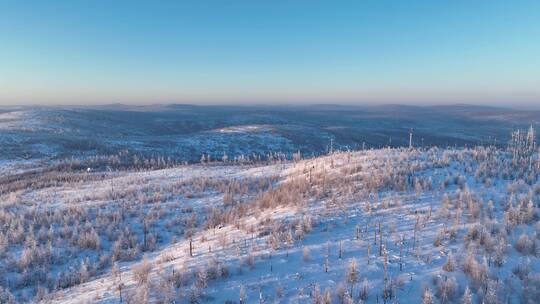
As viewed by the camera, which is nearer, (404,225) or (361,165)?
(404,225)

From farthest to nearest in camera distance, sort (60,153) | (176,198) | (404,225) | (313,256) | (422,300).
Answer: (60,153)
(176,198)
(404,225)
(313,256)
(422,300)

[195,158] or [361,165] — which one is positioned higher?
[361,165]

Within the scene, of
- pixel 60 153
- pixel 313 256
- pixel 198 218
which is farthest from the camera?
pixel 60 153

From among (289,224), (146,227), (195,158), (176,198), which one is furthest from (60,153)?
(289,224)

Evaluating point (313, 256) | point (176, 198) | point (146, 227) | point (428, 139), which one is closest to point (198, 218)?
point (146, 227)

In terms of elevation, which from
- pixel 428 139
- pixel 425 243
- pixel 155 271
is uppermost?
pixel 425 243

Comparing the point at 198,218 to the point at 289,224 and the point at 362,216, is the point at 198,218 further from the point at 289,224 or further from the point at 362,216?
the point at 362,216
